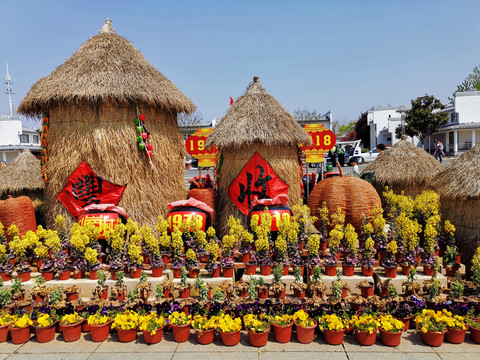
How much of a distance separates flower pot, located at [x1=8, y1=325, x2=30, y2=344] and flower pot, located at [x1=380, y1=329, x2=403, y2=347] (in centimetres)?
428

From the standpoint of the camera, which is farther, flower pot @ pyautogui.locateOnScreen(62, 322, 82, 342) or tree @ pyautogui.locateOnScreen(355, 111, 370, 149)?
tree @ pyautogui.locateOnScreen(355, 111, 370, 149)

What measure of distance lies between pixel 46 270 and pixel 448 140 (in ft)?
118

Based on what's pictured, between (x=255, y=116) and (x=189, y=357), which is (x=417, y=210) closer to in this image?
(x=255, y=116)

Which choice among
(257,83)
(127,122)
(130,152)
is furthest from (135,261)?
(257,83)

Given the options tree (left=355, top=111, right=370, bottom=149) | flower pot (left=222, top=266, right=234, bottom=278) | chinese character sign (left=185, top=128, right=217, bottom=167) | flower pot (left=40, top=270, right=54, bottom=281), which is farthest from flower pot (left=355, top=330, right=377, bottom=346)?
tree (left=355, top=111, right=370, bottom=149)

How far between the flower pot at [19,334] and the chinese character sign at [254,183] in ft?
15.0

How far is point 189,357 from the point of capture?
12.3 ft

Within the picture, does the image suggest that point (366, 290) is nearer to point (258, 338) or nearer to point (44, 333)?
point (258, 338)

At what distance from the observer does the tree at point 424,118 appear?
99.5ft

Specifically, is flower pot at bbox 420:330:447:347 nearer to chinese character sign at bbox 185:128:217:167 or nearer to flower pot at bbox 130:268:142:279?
flower pot at bbox 130:268:142:279

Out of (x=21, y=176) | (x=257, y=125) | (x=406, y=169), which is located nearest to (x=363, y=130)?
(x=406, y=169)

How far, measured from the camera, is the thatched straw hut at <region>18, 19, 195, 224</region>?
24.0 feet

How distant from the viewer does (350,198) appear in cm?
748

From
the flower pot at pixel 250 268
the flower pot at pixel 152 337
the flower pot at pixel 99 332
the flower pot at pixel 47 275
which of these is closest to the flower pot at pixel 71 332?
the flower pot at pixel 99 332
